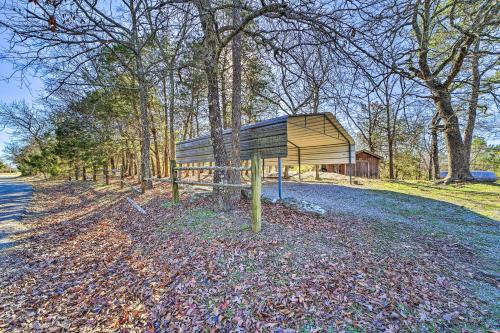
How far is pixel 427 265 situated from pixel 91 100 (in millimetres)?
16564

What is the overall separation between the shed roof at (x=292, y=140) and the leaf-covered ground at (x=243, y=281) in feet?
8.32

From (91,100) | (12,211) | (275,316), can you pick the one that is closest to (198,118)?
(91,100)

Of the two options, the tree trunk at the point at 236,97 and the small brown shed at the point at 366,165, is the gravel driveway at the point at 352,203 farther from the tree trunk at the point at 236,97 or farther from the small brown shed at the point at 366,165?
the small brown shed at the point at 366,165

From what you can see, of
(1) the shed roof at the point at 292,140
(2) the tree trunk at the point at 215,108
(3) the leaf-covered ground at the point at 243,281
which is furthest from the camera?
(1) the shed roof at the point at 292,140

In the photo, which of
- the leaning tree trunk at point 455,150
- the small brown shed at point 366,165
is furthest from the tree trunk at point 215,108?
the small brown shed at point 366,165

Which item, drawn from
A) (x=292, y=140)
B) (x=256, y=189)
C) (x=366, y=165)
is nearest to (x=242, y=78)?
(x=292, y=140)

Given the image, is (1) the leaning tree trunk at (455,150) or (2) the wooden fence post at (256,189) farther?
(1) the leaning tree trunk at (455,150)

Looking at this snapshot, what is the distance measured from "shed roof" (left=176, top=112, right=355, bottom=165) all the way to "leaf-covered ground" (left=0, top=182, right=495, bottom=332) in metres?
2.54

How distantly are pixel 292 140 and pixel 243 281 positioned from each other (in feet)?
32.1

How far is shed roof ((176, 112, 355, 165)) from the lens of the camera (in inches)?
265

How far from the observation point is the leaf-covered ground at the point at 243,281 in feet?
8.31

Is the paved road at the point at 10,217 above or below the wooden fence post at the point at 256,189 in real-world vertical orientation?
below

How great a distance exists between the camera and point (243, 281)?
3148 mm

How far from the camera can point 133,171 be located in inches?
963
